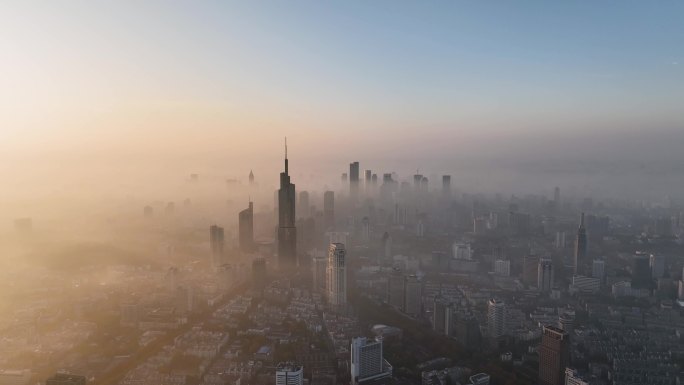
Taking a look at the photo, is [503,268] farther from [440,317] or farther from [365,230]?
[365,230]

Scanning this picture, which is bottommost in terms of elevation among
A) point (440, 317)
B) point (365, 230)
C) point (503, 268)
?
point (440, 317)

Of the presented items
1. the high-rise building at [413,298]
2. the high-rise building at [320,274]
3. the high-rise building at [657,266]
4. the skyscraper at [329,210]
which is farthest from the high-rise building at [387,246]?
the high-rise building at [657,266]

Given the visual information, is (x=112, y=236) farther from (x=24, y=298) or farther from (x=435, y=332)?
(x=435, y=332)

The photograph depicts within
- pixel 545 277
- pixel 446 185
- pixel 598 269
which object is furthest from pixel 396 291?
pixel 446 185

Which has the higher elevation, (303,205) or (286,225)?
(303,205)

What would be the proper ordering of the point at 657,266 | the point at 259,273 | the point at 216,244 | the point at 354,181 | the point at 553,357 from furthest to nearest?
1. the point at 354,181
2. the point at 216,244
3. the point at 259,273
4. the point at 657,266
5. the point at 553,357

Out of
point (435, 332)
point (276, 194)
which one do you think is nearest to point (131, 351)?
point (435, 332)

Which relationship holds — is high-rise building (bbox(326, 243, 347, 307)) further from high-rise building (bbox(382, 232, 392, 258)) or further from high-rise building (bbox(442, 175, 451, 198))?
high-rise building (bbox(442, 175, 451, 198))
